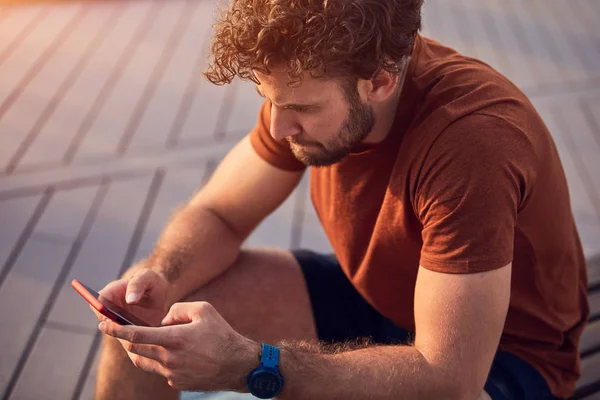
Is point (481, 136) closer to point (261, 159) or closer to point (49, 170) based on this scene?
point (261, 159)

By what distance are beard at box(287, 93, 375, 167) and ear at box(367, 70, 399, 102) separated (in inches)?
1.1

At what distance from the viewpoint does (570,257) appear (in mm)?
1444

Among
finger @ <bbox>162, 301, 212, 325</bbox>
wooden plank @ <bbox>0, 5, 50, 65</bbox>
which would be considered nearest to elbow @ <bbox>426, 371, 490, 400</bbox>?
finger @ <bbox>162, 301, 212, 325</bbox>

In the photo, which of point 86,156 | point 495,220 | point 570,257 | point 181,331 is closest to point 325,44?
point 495,220

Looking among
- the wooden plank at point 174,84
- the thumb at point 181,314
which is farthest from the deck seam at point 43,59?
the thumb at point 181,314

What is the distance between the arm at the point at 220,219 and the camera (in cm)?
166

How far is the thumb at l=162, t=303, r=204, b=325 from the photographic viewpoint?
1246 millimetres

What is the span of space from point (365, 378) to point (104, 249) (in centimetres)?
147

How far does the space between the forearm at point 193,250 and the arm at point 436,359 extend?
0.43 m

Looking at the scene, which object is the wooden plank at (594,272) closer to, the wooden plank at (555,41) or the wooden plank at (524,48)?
the wooden plank at (524,48)

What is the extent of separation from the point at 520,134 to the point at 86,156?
2.09 m

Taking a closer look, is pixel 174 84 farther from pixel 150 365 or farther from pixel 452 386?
pixel 452 386

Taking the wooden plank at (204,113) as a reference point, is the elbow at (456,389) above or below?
above

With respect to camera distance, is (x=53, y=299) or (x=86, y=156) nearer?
(x=53, y=299)
